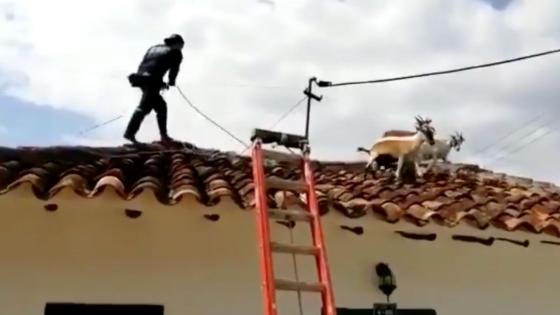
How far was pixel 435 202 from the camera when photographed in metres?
6.89

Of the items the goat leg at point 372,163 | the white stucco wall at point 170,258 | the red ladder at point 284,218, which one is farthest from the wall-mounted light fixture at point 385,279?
the goat leg at point 372,163

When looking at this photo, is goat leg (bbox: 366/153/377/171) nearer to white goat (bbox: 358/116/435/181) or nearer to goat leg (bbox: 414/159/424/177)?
white goat (bbox: 358/116/435/181)

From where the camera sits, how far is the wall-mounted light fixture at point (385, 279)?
21.2ft

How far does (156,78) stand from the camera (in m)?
7.94

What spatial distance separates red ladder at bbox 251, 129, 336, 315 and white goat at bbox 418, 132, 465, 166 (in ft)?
13.4

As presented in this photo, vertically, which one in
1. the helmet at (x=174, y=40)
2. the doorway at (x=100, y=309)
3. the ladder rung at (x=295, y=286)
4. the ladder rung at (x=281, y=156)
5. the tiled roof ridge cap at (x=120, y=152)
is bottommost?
the ladder rung at (x=295, y=286)

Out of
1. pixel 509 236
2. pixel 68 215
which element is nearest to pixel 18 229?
pixel 68 215

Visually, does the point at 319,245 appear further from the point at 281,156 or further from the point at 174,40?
the point at 174,40

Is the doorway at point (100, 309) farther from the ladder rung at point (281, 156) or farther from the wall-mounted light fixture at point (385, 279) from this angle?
the wall-mounted light fixture at point (385, 279)

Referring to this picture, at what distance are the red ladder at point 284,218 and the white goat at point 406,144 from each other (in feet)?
12.0

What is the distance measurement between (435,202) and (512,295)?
3.85 feet

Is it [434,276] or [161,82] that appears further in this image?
[161,82]

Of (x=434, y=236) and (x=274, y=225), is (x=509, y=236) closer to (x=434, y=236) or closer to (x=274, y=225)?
(x=434, y=236)

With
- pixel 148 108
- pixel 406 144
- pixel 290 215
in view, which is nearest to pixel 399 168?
pixel 406 144
